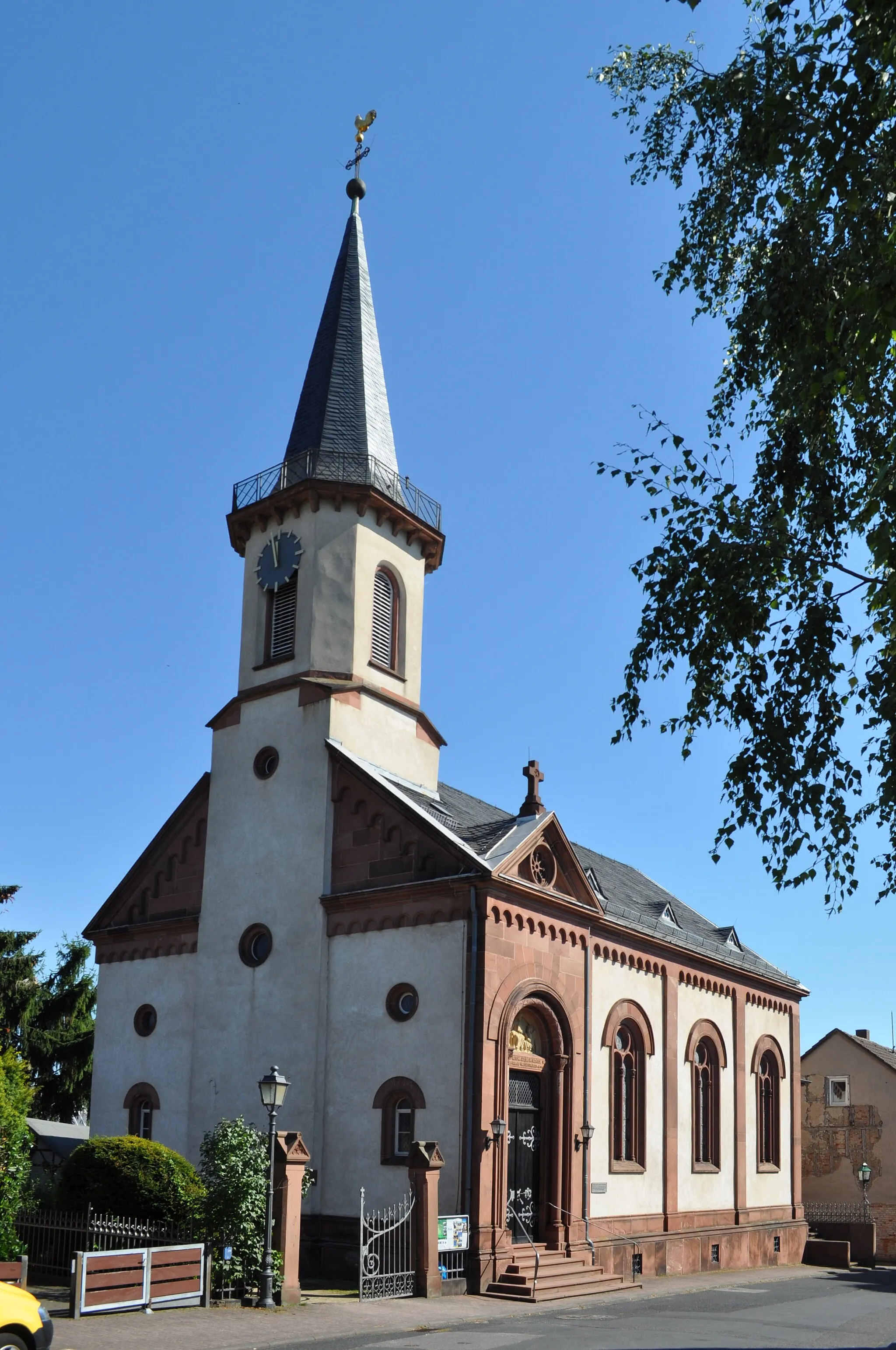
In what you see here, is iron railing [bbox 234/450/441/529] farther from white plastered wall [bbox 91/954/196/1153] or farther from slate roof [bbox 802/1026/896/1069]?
slate roof [bbox 802/1026/896/1069]

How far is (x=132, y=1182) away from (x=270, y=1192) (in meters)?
2.82

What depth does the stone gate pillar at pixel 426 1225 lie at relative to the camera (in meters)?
21.6

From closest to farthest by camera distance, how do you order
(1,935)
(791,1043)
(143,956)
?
(143,956) < (791,1043) < (1,935)

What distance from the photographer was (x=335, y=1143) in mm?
25031

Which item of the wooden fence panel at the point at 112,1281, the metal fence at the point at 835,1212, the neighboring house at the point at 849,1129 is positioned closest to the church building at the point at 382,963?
the wooden fence panel at the point at 112,1281

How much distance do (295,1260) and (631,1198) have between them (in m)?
10.9

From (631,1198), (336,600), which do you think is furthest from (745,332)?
(631,1198)

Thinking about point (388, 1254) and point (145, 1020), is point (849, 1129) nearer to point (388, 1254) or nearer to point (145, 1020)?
point (145, 1020)

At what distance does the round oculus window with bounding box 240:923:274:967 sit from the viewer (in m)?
27.5

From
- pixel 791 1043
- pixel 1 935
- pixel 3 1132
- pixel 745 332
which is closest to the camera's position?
pixel 745 332

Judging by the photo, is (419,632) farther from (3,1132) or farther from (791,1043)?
(791,1043)

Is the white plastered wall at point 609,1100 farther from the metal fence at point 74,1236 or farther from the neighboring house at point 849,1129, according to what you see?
the neighboring house at point 849,1129

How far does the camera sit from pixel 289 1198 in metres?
20.5

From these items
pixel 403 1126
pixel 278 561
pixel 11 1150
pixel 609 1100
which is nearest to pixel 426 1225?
pixel 403 1126
